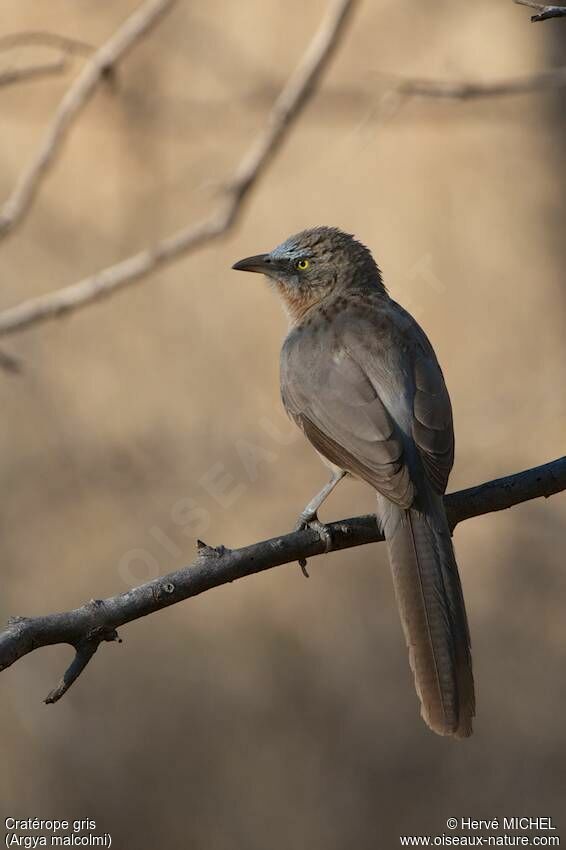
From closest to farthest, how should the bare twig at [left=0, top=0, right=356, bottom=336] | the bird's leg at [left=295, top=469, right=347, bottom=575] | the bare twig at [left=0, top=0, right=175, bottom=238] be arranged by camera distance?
the bird's leg at [left=295, top=469, right=347, bottom=575] < the bare twig at [left=0, top=0, right=356, bottom=336] < the bare twig at [left=0, top=0, right=175, bottom=238]

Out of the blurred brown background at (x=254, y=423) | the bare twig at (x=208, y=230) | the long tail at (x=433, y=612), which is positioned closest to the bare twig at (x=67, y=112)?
the bare twig at (x=208, y=230)

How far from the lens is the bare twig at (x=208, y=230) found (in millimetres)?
5062

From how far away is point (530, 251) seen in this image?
6797 mm

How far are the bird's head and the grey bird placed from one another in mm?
14

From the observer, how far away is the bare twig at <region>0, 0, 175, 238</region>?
523 centimetres

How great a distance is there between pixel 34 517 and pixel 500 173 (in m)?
3.16

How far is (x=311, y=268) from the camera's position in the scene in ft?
18.3

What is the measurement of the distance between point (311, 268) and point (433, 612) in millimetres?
2023

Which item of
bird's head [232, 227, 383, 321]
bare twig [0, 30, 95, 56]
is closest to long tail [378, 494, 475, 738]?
bird's head [232, 227, 383, 321]

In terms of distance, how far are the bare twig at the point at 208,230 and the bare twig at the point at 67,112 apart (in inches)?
15.9

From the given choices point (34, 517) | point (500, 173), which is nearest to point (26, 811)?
point (34, 517)

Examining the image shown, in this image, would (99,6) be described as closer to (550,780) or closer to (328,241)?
(328,241)

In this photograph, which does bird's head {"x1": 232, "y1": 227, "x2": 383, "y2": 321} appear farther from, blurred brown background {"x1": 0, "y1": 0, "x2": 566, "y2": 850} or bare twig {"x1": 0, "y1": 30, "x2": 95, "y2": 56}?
bare twig {"x1": 0, "y1": 30, "x2": 95, "y2": 56}

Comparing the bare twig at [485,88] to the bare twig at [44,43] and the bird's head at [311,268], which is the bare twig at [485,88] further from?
the bare twig at [44,43]
